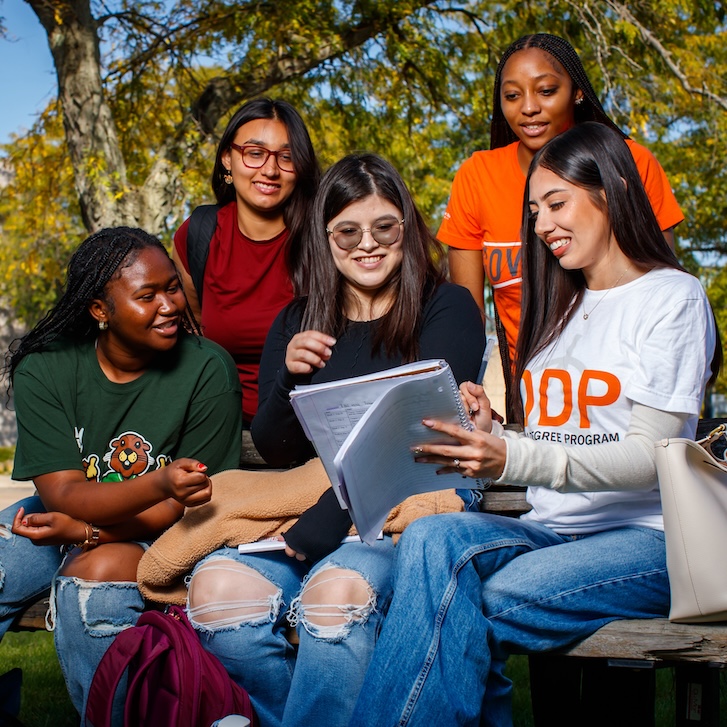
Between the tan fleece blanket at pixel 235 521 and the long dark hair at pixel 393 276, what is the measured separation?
0.48m

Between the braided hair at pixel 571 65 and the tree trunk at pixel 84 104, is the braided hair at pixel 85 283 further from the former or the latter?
the tree trunk at pixel 84 104

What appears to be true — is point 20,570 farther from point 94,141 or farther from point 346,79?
point 346,79

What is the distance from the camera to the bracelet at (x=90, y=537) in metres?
2.94

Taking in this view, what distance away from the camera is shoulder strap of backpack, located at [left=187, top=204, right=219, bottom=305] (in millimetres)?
3768

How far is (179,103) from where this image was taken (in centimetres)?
1001

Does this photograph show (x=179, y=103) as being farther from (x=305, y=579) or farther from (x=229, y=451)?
(x=305, y=579)

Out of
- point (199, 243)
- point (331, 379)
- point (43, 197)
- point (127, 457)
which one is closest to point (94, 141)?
point (43, 197)

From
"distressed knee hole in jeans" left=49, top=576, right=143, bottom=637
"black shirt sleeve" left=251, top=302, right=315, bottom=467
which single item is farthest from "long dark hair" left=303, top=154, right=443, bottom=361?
"distressed knee hole in jeans" left=49, top=576, right=143, bottom=637

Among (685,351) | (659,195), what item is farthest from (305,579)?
(659,195)

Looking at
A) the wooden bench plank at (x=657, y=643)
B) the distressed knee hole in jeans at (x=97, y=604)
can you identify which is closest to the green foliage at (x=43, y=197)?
the distressed knee hole in jeans at (x=97, y=604)

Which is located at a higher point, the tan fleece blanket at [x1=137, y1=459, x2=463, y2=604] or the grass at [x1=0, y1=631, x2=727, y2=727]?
the tan fleece blanket at [x1=137, y1=459, x2=463, y2=604]

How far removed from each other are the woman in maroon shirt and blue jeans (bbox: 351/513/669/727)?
4.41 feet

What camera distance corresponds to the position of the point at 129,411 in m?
3.20

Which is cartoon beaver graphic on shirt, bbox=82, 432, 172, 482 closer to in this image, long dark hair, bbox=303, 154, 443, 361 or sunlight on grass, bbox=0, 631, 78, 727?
long dark hair, bbox=303, 154, 443, 361
